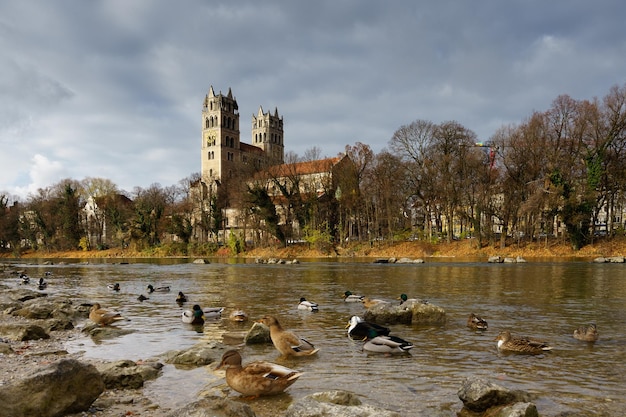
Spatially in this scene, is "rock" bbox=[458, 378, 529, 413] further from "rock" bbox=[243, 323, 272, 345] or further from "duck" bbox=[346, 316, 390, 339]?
"rock" bbox=[243, 323, 272, 345]

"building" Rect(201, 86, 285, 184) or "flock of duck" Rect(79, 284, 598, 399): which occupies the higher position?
"building" Rect(201, 86, 285, 184)

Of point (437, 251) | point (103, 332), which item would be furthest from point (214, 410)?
point (437, 251)

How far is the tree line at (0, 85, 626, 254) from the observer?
177 feet

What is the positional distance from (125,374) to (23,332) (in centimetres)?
619

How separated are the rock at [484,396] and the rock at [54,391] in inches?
220

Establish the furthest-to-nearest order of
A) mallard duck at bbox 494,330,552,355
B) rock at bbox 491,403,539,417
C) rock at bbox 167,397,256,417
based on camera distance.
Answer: mallard duck at bbox 494,330,552,355
rock at bbox 491,403,539,417
rock at bbox 167,397,256,417

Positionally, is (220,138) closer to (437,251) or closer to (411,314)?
(437,251)

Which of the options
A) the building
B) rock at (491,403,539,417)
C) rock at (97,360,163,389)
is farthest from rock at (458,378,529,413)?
the building

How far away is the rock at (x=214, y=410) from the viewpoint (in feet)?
18.7

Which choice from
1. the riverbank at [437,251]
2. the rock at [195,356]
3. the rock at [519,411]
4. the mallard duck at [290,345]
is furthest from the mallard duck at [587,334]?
the riverbank at [437,251]

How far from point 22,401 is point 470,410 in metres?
6.23

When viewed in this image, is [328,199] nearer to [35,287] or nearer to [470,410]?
[35,287]

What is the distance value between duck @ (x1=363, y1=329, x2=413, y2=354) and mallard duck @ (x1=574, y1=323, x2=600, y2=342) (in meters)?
4.49

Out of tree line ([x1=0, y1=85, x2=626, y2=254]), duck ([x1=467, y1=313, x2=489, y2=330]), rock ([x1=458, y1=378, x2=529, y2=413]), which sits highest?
tree line ([x1=0, y1=85, x2=626, y2=254])
